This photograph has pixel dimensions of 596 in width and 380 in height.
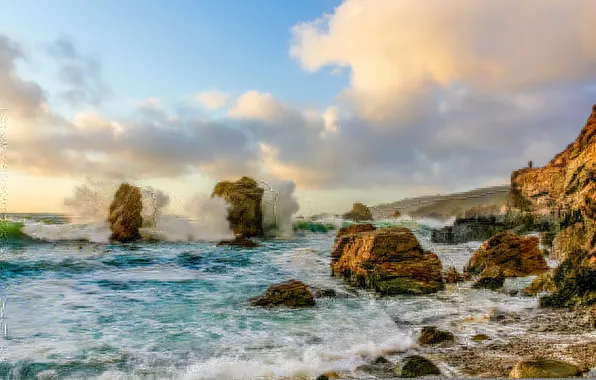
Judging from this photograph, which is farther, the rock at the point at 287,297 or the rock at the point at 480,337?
the rock at the point at 287,297

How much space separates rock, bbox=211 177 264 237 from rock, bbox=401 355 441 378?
106ft

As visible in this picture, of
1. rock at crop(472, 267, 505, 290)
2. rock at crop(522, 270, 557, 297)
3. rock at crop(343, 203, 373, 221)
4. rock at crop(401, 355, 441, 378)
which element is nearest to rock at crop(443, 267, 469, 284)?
rock at crop(472, 267, 505, 290)

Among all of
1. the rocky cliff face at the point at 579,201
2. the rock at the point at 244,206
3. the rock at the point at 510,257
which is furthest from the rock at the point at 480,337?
the rock at the point at 244,206

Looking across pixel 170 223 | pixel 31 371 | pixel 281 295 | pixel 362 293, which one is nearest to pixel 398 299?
pixel 362 293

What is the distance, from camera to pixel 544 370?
497cm

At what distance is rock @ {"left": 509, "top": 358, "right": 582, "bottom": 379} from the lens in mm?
4938

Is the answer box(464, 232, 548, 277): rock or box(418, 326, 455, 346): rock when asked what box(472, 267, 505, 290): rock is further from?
box(418, 326, 455, 346): rock

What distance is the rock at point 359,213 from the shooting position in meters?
62.3

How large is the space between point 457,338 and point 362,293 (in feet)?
16.2

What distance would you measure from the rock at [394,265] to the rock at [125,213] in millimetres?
21890

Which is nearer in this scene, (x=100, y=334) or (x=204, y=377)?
(x=204, y=377)

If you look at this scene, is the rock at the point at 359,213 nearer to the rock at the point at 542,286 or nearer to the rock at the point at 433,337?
the rock at the point at 542,286

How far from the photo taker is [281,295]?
10.8 metres

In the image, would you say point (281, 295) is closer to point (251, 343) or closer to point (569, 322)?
point (251, 343)
